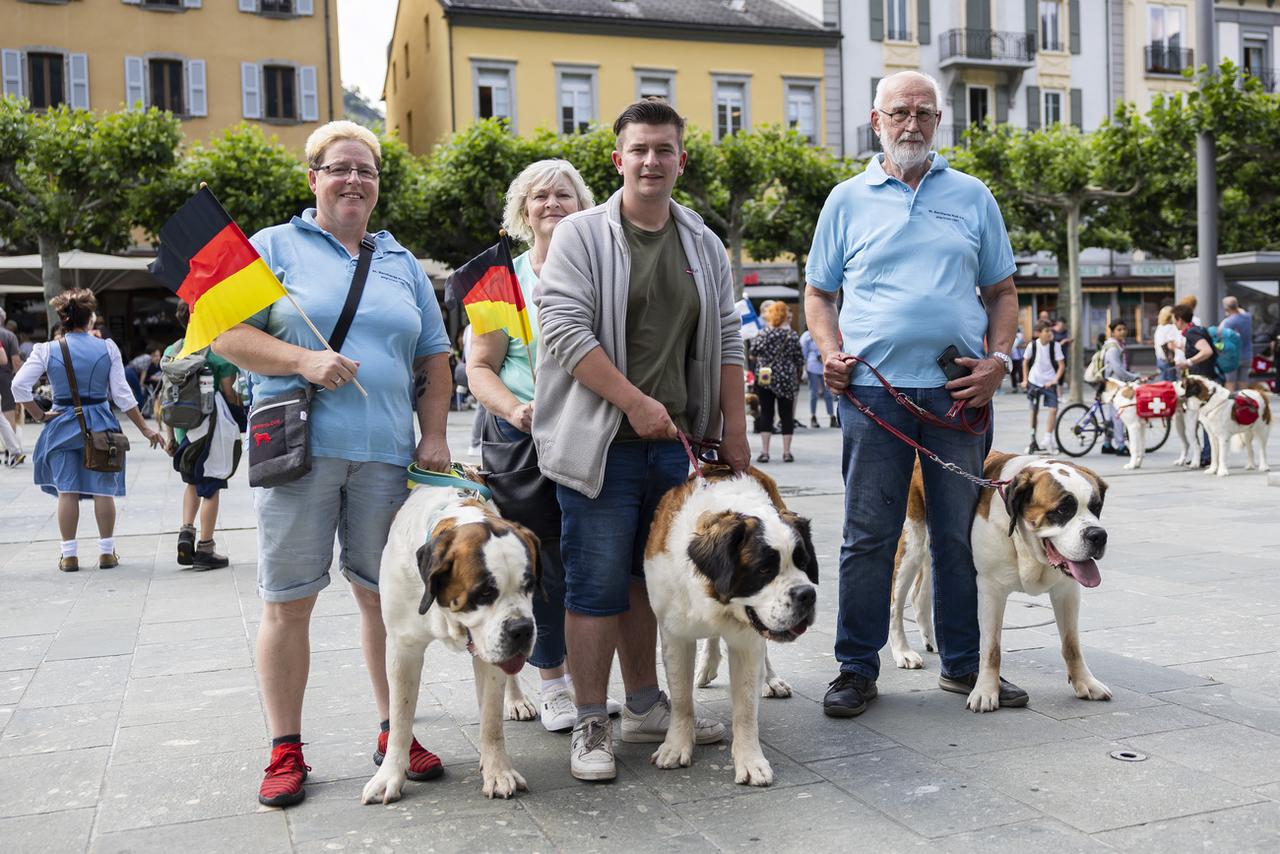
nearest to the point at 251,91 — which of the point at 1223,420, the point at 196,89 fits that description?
the point at 196,89

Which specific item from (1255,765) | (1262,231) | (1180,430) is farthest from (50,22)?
(1255,765)

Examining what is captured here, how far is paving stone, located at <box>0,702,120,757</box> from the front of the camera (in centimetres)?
416

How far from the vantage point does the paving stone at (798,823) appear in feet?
10.2

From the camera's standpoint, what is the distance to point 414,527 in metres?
3.42

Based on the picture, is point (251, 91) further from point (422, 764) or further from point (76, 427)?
point (422, 764)

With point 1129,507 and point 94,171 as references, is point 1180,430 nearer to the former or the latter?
point 1129,507

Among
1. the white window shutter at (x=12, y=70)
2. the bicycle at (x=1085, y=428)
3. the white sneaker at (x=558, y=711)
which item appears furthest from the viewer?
the white window shutter at (x=12, y=70)

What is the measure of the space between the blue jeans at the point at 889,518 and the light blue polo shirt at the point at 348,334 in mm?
1716

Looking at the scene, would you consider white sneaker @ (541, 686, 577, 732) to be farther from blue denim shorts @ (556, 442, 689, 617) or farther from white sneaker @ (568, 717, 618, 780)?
blue denim shorts @ (556, 442, 689, 617)

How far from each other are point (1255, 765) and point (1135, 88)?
41680mm

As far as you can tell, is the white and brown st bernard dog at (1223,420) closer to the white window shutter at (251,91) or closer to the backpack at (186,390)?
the backpack at (186,390)

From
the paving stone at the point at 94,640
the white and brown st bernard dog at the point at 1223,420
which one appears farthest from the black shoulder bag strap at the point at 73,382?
the white and brown st bernard dog at the point at 1223,420

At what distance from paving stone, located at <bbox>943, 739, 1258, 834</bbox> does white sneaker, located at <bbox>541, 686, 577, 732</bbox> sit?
1.37 meters

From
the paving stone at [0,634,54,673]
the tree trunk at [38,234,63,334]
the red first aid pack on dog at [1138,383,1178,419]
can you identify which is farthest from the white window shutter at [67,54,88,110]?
the paving stone at [0,634,54,673]
